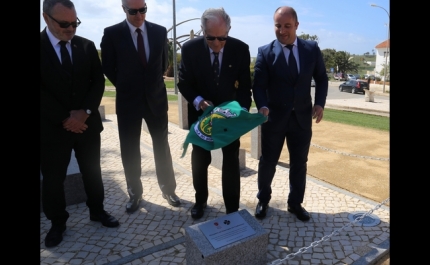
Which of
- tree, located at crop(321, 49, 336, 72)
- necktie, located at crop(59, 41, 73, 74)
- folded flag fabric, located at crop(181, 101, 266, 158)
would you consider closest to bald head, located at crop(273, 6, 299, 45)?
folded flag fabric, located at crop(181, 101, 266, 158)

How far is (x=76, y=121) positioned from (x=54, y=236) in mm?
1253

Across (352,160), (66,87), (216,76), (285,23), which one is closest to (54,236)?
(66,87)

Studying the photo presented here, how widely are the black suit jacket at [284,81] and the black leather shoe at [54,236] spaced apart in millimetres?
2517

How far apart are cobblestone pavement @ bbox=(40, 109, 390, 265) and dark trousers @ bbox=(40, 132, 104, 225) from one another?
15.8 inches

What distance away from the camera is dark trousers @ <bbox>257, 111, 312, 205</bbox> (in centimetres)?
381

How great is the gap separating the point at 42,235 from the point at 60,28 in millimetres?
2254

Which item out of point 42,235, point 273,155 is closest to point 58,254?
point 42,235

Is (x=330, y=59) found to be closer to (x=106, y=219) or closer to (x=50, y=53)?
(x=106, y=219)

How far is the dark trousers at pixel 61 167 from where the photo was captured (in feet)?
11.2

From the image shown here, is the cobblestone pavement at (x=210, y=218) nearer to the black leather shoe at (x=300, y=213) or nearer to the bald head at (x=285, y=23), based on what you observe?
the black leather shoe at (x=300, y=213)

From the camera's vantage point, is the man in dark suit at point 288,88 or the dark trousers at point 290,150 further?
the dark trousers at point 290,150

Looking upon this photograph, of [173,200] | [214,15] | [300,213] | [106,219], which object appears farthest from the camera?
[173,200]

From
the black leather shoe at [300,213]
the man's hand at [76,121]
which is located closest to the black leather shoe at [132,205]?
the man's hand at [76,121]

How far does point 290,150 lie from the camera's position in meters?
3.98
